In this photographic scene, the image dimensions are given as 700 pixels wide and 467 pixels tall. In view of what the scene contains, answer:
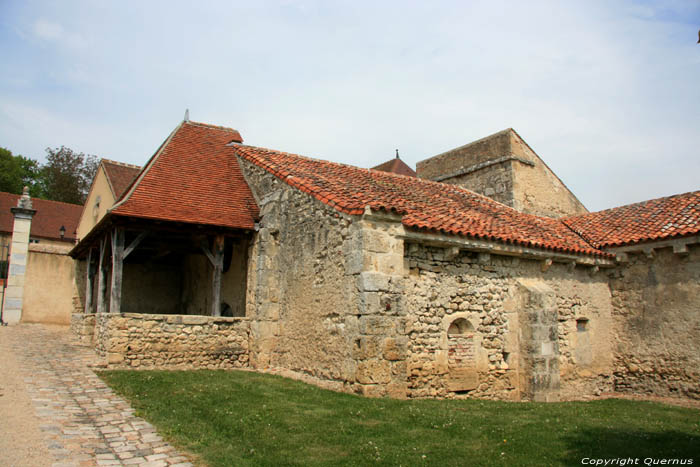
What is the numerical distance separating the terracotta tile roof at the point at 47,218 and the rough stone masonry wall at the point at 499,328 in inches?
1000

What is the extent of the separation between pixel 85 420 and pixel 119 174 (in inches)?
609

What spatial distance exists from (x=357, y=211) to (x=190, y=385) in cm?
397

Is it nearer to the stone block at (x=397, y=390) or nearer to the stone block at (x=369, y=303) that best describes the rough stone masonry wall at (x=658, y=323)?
the stone block at (x=397, y=390)

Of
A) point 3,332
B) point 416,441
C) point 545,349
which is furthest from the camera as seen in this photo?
point 3,332

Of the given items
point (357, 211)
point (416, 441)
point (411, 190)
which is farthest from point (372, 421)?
point (411, 190)

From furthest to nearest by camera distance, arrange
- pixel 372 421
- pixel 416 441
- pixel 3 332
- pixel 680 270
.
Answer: pixel 3 332
pixel 680 270
pixel 372 421
pixel 416 441

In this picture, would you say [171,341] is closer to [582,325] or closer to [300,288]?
[300,288]

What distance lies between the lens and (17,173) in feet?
125

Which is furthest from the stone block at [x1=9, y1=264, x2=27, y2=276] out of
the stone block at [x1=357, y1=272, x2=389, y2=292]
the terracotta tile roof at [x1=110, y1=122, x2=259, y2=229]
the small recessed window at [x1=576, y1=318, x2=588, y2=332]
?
the small recessed window at [x1=576, y1=318, x2=588, y2=332]

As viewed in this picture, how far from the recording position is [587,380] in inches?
456

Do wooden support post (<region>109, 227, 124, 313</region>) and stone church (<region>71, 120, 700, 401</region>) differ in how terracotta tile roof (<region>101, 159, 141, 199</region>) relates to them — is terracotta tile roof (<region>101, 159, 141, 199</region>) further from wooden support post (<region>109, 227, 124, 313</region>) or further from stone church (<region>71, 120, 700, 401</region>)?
wooden support post (<region>109, 227, 124, 313</region>)

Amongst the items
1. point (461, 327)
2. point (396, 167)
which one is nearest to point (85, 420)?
point (461, 327)

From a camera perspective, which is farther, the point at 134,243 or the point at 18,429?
the point at 134,243

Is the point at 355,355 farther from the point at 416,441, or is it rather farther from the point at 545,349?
the point at 545,349
